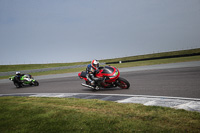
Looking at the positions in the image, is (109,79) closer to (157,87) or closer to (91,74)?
(91,74)

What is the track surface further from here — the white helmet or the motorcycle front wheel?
the white helmet

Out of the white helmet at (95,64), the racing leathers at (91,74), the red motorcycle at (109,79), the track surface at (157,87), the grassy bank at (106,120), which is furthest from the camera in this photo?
the racing leathers at (91,74)

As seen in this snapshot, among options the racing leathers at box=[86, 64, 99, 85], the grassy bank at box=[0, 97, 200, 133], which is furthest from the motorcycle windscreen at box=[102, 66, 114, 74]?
the grassy bank at box=[0, 97, 200, 133]

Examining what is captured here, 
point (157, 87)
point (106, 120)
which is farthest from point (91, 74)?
point (106, 120)

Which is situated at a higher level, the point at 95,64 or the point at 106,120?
the point at 95,64

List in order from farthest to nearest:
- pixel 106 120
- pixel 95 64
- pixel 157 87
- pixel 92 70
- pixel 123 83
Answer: pixel 92 70 → pixel 95 64 → pixel 123 83 → pixel 157 87 → pixel 106 120

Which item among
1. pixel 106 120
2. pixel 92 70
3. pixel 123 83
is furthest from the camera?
pixel 92 70

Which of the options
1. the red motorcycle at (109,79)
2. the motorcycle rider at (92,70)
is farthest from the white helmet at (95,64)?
the red motorcycle at (109,79)

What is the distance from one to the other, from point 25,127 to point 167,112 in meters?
3.20

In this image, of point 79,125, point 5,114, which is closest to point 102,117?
point 79,125

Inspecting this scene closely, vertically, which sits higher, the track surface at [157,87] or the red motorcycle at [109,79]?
the red motorcycle at [109,79]

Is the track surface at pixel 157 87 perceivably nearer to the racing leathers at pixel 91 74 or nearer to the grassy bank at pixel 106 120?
the racing leathers at pixel 91 74

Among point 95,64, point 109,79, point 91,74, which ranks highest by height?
point 95,64

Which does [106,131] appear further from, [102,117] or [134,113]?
[134,113]
